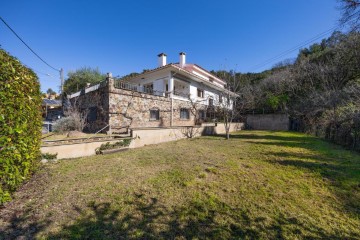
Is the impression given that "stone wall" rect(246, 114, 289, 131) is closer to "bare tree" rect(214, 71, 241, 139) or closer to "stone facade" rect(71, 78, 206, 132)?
"bare tree" rect(214, 71, 241, 139)

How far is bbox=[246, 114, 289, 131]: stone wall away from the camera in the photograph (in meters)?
17.0

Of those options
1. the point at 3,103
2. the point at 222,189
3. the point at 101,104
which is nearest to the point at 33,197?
the point at 3,103

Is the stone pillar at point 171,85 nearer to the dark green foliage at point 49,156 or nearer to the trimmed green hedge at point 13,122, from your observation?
the dark green foliage at point 49,156

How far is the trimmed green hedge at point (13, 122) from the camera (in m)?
2.59

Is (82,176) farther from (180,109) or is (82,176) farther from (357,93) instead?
(357,93)

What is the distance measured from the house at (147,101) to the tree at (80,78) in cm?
985

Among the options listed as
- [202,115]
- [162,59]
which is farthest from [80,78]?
[202,115]

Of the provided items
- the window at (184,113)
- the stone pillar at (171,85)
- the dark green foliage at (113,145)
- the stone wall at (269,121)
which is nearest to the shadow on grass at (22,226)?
the dark green foliage at (113,145)

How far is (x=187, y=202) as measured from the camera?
3.08 m

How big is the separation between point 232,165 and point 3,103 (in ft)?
17.8

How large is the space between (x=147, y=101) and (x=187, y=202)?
33.3 feet

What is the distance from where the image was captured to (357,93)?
1013cm

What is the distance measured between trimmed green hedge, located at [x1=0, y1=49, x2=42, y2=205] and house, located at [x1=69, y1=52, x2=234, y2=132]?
682 cm

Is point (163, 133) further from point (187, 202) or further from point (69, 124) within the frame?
point (187, 202)
